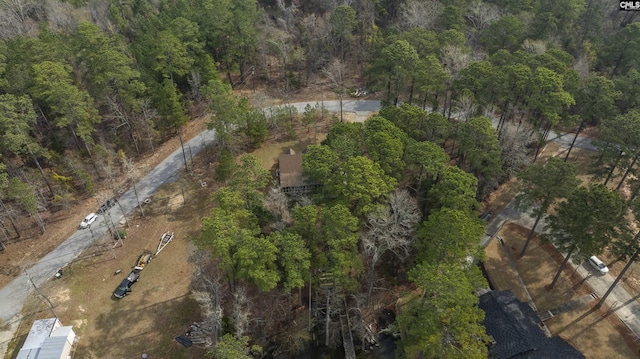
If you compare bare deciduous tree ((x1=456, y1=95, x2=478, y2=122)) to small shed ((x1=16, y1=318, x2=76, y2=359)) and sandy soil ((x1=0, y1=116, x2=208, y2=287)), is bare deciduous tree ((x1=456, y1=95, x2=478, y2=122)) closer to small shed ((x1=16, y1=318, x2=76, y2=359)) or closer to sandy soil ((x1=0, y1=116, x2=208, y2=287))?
sandy soil ((x1=0, y1=116, x2=208, y2=287))

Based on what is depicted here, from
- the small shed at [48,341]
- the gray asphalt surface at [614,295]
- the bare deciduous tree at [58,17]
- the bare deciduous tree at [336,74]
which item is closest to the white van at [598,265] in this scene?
the gray asphalt surface at [614,295]

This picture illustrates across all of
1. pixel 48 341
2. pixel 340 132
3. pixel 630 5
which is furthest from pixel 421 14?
pixel 48 341

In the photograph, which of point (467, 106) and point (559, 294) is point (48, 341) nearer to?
point (559, 294)

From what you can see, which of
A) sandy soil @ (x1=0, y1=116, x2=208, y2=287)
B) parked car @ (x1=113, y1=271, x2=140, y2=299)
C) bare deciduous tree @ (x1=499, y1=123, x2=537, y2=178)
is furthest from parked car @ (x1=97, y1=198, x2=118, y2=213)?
bare deciduous tree @ (x1=499, y1=123, x2=537, y2=178)

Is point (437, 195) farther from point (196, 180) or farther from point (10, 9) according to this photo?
point (10, 9)

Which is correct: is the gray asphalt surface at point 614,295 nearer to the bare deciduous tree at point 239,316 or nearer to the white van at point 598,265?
the white van at point 598,265
